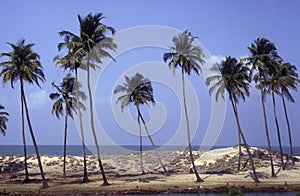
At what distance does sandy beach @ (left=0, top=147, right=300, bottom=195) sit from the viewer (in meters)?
42.0

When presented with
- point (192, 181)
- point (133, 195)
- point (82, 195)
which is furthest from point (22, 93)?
point (192, 181)

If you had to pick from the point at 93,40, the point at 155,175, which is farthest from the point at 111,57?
the point at 155,175

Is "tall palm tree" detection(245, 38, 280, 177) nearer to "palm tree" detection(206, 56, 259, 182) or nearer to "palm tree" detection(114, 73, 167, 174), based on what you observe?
"palm tree" detection(206, 56, 259, 182)

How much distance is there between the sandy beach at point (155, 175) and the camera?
4200 cm

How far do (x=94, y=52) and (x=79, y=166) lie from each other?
3120cm

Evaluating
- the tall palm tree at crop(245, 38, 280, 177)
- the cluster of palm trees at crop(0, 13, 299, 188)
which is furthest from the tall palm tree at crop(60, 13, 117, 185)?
the tall palm tree at crop(245, 38, 280, 177)

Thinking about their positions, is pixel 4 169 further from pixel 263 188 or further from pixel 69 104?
pixel 263 188

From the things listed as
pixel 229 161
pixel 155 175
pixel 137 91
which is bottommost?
pixel 155 175

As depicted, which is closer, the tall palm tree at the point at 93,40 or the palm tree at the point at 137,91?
the tall palm tree at the point at 93,40

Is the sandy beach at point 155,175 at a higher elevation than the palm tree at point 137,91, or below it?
below

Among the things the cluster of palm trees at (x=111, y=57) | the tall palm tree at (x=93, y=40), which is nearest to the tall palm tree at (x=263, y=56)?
the cluster of palm trees at (x=111, y=57)

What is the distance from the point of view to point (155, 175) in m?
56.0

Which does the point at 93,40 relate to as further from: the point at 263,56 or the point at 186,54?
the point at 263,56

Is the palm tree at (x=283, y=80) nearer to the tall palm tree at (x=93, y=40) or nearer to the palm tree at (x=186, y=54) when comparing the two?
the palm tree at (x=186, y=54)
